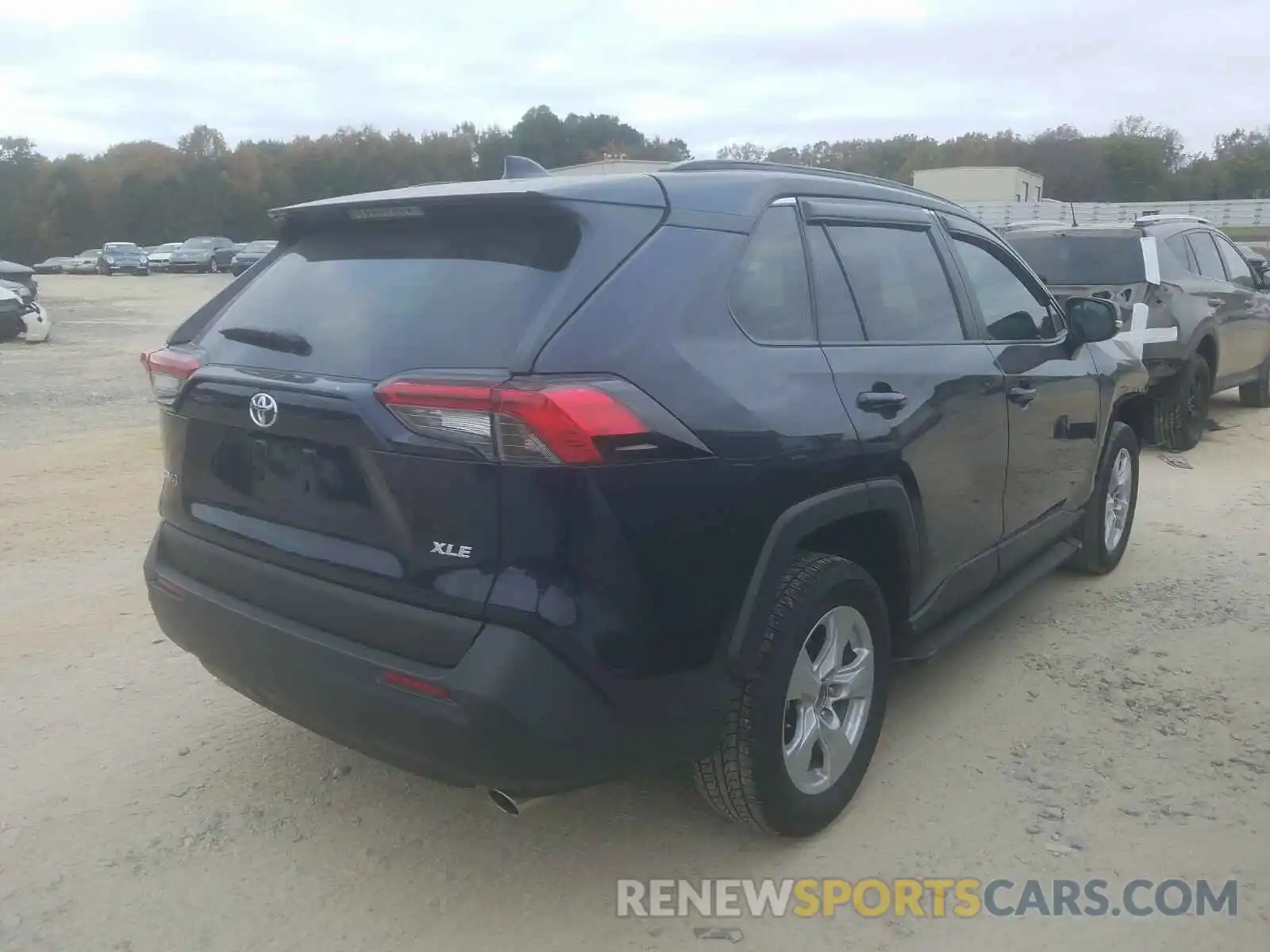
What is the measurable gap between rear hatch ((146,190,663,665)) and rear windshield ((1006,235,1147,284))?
21.5 feet

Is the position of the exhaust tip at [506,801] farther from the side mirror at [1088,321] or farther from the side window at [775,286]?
the side mirror at [1088,321]

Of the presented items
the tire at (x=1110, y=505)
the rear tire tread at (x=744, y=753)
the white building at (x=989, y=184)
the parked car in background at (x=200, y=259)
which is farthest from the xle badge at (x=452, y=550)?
the parked car in background at (x=200, y=259)

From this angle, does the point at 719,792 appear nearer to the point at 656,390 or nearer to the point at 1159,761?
the point at 656,390

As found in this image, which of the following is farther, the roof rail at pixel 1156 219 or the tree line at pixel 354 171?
the tree line at pixel 354 171

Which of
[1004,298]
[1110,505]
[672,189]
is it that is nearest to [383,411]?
[672,189]

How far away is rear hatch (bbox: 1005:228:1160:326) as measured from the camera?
803cm

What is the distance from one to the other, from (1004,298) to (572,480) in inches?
101

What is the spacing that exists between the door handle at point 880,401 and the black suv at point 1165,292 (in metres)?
5.45

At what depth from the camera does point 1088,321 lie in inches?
183

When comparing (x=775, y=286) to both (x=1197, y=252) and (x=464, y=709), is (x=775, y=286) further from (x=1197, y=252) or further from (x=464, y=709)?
(x=1197, y=252)

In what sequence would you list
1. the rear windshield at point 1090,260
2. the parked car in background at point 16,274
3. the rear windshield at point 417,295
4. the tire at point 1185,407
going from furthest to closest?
1. the parked car in background at point 16,274
2. the tire at point 1185,407
3. the rear windshield at point 1090,260
4. the rear windshield at point 417,295

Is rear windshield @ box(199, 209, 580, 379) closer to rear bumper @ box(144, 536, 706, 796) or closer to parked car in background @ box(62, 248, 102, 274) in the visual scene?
rear bumper @ box(144, 536, 706, 796)

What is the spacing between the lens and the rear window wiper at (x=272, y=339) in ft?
9.02

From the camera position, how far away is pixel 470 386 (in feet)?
7.66
